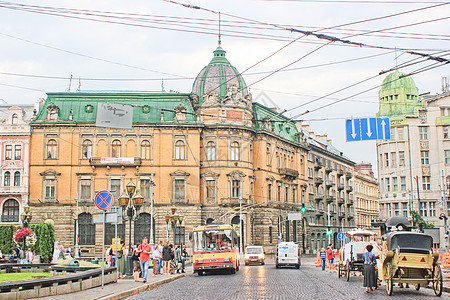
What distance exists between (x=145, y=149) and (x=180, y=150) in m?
3.74

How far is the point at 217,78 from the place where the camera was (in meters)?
66.9

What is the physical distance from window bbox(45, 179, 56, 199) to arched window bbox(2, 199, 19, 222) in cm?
327

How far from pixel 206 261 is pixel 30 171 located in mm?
36147

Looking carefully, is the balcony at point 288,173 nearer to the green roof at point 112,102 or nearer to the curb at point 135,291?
the green roof at point 112,102

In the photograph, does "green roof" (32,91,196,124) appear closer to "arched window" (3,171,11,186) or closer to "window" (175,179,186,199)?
"arched window" (3,171,11,186)

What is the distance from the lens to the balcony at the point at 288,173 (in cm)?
7244

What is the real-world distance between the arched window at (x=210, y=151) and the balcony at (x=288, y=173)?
35.9 feet

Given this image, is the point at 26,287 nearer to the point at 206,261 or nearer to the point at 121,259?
the point at 121,259

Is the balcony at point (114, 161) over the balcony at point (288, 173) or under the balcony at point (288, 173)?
over

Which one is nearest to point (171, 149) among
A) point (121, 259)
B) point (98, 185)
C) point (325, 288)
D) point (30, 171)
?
point (98, 185)

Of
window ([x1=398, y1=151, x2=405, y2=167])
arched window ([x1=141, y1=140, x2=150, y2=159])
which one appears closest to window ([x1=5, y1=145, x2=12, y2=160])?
arched window ([x1=141, y1=140, x2=150, y2=159])

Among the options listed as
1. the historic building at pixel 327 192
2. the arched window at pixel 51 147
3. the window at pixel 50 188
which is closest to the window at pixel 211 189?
the window at pixel 50 188

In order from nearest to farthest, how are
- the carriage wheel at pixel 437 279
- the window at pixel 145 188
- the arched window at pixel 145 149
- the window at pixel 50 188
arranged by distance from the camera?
the carriage wheel at pixel 437 279, the window at pixel 50 188, the window at pixel 145 188, the arched window at pixel 145 149

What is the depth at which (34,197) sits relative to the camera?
6138 centimetres
